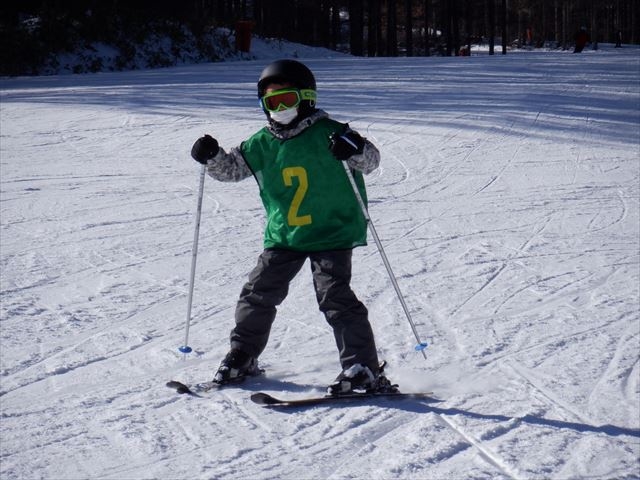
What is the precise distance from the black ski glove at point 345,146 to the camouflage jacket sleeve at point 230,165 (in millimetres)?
523

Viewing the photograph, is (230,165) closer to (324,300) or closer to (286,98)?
(286,98)

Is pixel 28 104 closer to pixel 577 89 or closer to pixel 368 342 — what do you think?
pixel 577 89

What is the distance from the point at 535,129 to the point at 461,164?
8.94 ft

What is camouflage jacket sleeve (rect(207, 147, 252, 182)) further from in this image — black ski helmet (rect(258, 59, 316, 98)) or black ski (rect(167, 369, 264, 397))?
black ski (rect(167, 369, 264, 397))

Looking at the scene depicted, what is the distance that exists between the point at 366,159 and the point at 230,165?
0.68m

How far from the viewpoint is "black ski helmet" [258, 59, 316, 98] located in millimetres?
4188

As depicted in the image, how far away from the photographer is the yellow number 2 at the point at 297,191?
4203 mm

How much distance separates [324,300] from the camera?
13.9 feet

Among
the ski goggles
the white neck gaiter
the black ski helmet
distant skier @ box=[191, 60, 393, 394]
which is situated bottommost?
distant skier @ box=[191, 60, 393, 394]

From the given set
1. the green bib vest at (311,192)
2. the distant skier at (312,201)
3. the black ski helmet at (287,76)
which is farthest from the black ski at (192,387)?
the black ski helmet at (287,76)

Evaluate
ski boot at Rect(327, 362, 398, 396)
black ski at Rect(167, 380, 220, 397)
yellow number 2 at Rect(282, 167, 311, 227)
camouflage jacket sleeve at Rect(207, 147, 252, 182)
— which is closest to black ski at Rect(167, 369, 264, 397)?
black ski at Rect(167, 380, 220, 397)

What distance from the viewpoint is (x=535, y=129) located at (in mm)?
13430

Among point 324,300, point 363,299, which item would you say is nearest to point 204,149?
point 324,300

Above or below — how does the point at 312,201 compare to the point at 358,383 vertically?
above
